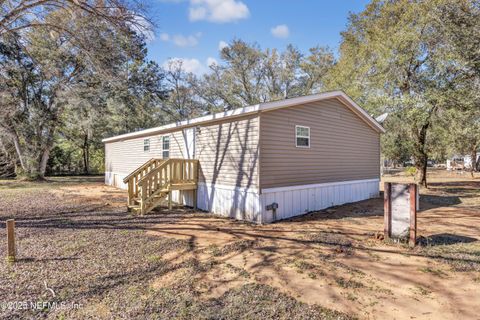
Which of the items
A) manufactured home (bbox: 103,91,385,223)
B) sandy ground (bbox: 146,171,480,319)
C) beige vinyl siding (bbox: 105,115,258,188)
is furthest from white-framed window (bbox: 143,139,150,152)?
sandy ground (bbox: 146,171,480,319)

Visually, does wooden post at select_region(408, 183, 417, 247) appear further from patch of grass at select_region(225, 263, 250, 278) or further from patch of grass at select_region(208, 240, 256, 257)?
patch of grass at select_region(225, 263, 250, 278)

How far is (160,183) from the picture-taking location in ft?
27.0

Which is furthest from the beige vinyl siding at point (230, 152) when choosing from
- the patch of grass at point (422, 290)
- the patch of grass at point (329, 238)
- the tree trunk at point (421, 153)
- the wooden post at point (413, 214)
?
the tree trunk at point (421, 153)

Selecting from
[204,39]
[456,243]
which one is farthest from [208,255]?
[204,39]

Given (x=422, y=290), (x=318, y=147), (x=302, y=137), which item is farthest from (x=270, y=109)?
(x=422, y=290)

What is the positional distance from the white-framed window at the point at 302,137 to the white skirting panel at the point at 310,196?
1210 millimetres

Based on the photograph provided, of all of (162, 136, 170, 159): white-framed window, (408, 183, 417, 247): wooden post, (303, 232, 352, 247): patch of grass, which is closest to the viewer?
(408, 183, 417, 247): wooden post

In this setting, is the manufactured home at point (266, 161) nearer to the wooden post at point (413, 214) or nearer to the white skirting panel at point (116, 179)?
the wooden post at point (413, 214)

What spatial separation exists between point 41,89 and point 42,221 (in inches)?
576

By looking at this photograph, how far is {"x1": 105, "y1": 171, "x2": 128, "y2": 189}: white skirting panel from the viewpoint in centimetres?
1442

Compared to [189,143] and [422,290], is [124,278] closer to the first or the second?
[422,290]

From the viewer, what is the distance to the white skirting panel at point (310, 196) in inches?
278

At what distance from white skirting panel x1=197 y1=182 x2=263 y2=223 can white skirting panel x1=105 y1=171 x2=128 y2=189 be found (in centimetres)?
733

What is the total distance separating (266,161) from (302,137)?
66.5 inches
